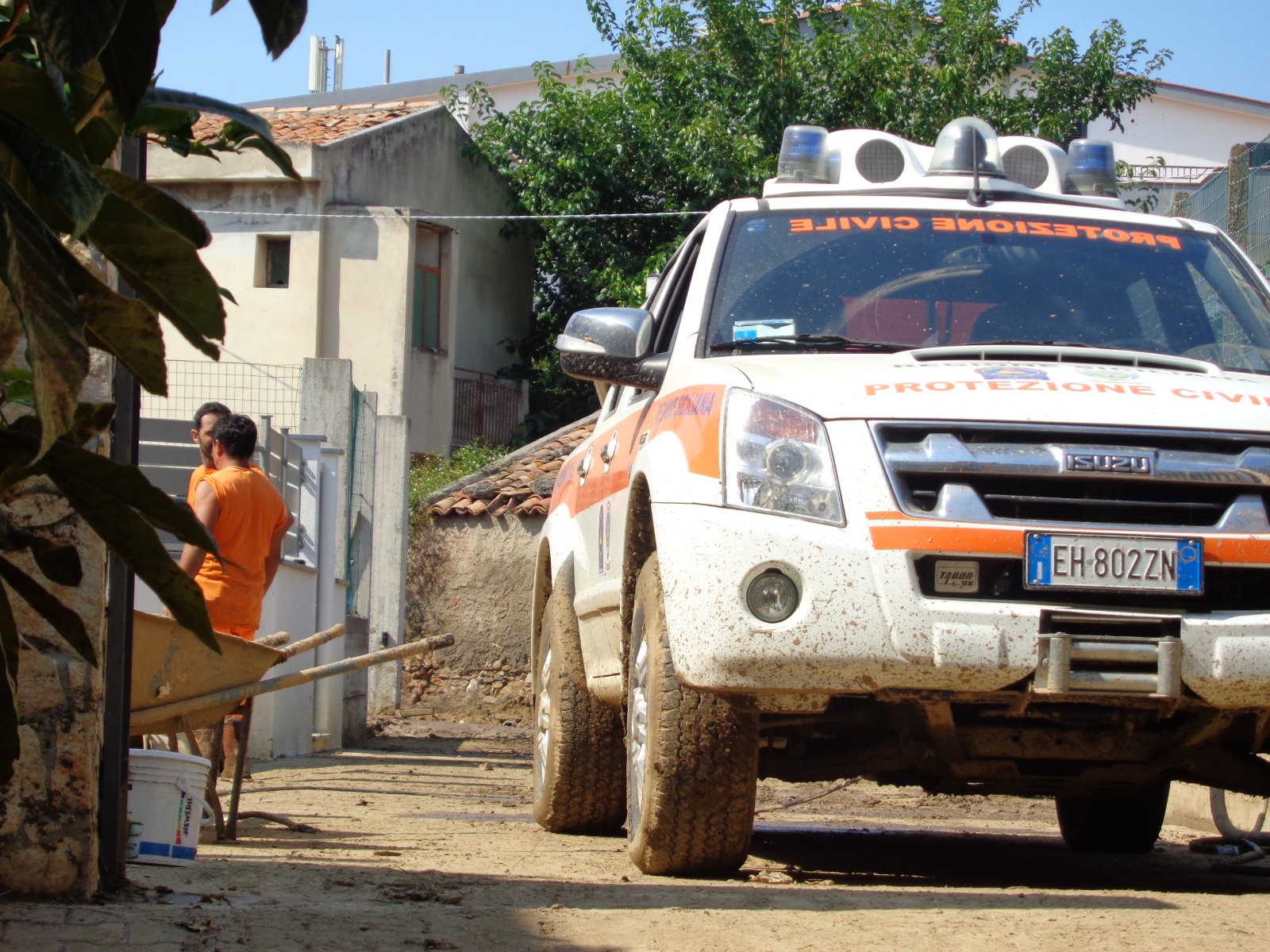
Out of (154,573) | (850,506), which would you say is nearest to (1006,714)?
(850,506)

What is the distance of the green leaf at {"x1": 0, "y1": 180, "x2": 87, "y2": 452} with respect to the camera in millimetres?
1614

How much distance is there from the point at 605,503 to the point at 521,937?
2259mm

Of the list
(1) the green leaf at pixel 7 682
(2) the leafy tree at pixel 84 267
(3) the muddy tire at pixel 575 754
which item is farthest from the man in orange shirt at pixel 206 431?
(1) the green leaf at pixel 7 682

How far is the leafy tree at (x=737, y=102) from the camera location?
23484mm

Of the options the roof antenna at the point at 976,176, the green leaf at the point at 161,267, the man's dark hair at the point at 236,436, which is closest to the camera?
the green leaf at the point at 161,267

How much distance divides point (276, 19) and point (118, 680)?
8.71 feet

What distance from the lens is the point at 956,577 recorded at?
13.8 ft

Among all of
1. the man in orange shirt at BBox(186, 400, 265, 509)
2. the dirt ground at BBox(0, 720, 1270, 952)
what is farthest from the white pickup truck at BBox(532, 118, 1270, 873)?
the man in orange shirt at BBox(186, 400, 265, 509)

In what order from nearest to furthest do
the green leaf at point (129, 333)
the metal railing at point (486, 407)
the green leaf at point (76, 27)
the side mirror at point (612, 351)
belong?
the green leaf at point (76, 27) → the green leaf at point (129, 333) → the side mirror at point (612, 351) → the metal railing at point (486, 407)

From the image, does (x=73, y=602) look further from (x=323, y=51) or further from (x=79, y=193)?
(x=323, y=51)

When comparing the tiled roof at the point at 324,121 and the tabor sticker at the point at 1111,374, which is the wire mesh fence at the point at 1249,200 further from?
the tiled roof at the point at 324,121

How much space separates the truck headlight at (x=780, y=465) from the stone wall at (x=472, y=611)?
13399 millimetres

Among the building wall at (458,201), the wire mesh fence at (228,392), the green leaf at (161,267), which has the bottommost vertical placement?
the green leaf at (161,267)

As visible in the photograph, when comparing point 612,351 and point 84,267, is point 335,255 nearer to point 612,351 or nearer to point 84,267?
point 612,351
